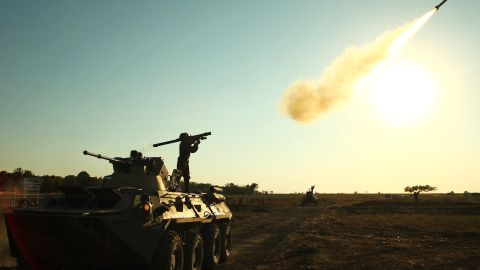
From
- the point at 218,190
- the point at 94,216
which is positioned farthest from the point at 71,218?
the point at 218,190

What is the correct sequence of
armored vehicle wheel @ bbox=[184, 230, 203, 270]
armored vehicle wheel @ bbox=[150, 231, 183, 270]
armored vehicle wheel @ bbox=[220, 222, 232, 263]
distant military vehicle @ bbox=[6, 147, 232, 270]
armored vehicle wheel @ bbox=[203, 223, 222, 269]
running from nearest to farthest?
distant military vehicle @ bbox=[6, 147, 232, 270], armored vehicle wheel @ bbox=[150, 231, 183, 270], armored vehicle wheel @ bbox=[184, 230, 203, 270], armored vehicle wheel @ bbox=[203, 223, 222, 269], armored vehicle wheel @ bbox=[220, 222, 232, 263]

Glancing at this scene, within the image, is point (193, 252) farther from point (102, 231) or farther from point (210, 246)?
point (102, 231)

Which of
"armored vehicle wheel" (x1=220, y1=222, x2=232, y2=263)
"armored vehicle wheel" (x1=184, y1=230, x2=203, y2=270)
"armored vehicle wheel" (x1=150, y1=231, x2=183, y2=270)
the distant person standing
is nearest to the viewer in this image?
"armored vehicle wheel" (x1=150, y1=231, x2=183, y2=270)

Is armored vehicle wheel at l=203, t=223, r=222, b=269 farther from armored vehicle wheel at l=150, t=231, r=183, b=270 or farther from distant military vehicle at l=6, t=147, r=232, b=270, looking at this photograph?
armored vehicle wheel at l=150, t=231, r=183, b=270

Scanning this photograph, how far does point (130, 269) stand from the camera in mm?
9117

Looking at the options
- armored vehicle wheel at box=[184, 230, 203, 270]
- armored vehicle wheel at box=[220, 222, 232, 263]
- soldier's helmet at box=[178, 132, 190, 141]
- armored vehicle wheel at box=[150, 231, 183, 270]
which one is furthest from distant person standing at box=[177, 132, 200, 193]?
armored vehicle wheel at box=[150, 231, 183, 270]

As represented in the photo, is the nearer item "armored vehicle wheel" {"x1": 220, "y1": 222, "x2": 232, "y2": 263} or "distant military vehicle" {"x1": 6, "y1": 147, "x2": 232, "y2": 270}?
"distant military vehicle" {"x1": 6, "y1": 147, "x2": 232, "y2": 270}

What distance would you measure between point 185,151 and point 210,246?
3577 mm

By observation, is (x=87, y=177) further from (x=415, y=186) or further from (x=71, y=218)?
(x=415, y=186)

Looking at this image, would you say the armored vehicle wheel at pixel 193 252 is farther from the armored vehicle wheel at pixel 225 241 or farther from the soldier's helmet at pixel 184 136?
the soldier's helmet at pixel 184 136

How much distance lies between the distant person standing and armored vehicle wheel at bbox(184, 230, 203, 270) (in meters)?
3.39

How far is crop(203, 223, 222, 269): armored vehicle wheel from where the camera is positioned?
12523mm

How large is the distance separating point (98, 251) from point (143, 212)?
3.38ft

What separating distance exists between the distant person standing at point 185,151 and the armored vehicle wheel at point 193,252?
3.39m
